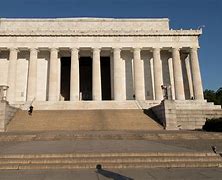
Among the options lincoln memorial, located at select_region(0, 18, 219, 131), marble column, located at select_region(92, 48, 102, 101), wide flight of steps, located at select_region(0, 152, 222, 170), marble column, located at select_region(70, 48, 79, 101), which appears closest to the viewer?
wide flight of steps, located at select_region(0, 152, 222, 170)

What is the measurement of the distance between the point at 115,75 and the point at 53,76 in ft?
40.8

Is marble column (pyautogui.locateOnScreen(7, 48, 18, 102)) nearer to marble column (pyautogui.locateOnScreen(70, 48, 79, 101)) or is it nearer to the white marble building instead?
the white marble building

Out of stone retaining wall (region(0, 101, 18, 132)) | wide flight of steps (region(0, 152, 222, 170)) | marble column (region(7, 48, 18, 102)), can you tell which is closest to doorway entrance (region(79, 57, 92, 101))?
marble column (region(7, 48, 18, 102))

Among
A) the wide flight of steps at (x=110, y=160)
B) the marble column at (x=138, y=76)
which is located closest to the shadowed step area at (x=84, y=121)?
the marble column at (x=138, y=76)

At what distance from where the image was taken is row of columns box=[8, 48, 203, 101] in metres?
48.5

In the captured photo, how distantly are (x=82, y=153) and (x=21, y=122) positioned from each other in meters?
20.4

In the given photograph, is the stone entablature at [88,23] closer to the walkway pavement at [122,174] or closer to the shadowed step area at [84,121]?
the shadowed step area at [84,121]

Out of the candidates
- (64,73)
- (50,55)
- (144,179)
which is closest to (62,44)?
(50,55)

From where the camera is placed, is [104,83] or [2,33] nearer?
[2,33]

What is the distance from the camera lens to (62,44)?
50.3 metres

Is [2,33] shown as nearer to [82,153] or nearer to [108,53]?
[108,53]

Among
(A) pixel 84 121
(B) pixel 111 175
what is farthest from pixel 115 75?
(B) pixel 111 175

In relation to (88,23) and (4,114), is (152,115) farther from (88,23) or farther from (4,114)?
(88,23)

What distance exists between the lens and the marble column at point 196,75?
1913 inches
